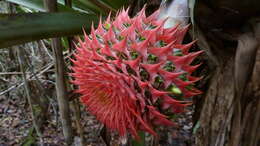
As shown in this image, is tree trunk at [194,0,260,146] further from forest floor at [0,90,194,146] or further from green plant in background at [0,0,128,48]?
forest floor at [0,90,194,146]

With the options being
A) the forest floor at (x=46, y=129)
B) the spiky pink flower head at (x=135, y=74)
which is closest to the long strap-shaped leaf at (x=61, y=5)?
the spiky pink flower head at (x=135, y=74)

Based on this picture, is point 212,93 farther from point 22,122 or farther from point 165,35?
point 22,122

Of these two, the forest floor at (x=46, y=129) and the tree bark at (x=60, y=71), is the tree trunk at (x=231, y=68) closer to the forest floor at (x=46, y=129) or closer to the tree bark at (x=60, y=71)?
the tree bark at (x=60, y=71)

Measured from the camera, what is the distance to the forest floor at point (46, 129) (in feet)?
7.14

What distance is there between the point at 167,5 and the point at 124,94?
30cm

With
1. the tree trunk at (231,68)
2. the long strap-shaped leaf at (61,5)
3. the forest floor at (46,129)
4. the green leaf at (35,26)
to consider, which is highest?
the long strap-shaped leaf at (61,5)

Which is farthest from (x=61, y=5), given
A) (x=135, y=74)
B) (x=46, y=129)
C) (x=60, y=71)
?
(x=46, y=129)

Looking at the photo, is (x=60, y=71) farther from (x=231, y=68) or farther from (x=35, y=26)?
(x=231, y=68)

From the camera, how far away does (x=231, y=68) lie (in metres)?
0.87

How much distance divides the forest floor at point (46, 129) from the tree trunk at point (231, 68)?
3.62 ft

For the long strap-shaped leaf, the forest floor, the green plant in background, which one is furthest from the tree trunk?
the forest floor

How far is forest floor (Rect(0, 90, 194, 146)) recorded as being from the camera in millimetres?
2176

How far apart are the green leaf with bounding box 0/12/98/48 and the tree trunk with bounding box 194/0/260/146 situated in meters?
0.33

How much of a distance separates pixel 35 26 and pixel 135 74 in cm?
29
